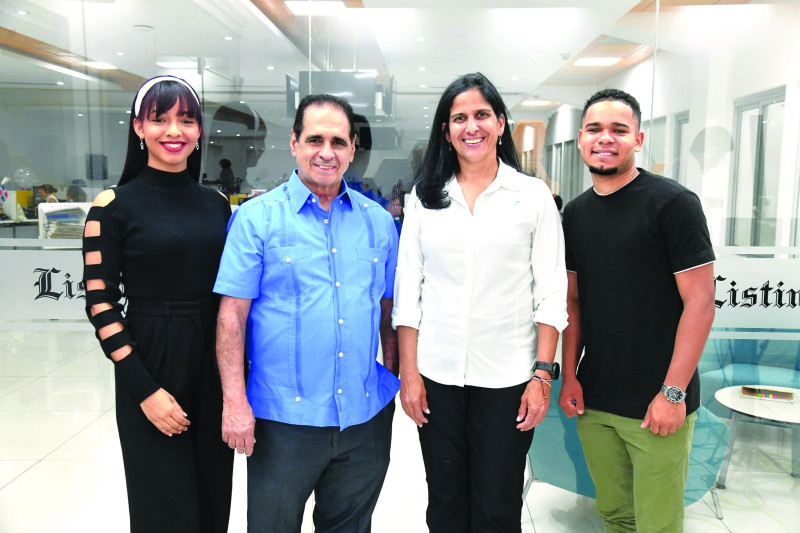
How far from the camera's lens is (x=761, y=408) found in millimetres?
3154

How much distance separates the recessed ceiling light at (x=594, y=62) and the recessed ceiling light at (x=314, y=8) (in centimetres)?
149

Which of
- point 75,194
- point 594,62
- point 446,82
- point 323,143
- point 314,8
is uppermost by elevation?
point 314,8

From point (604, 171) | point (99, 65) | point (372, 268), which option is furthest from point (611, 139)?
point (99, 65)

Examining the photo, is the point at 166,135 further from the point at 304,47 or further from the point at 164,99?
the point at 304,47

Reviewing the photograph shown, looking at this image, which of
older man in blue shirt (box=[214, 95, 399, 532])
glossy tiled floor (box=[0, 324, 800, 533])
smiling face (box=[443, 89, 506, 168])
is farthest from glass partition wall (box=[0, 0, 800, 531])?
older man in blue shirt (box=[214, 95, 399, 532])

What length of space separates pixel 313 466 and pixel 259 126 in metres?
2.45

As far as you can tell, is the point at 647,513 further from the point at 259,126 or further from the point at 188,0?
the point at 188,0

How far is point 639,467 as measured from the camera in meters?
1.94

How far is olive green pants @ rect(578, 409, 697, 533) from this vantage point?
1.92 m

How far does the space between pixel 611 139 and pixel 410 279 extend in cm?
81

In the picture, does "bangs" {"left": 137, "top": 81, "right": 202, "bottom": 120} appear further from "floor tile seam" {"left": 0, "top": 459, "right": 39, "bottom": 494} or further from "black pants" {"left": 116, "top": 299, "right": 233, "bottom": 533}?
"floor tile seam" {"left": 0, "top": 459, "right": 39, "bottom": 494}

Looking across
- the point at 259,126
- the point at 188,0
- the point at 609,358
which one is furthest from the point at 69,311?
the point at 609,358

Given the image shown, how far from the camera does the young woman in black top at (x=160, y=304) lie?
166cm

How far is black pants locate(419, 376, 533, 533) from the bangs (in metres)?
1.17
